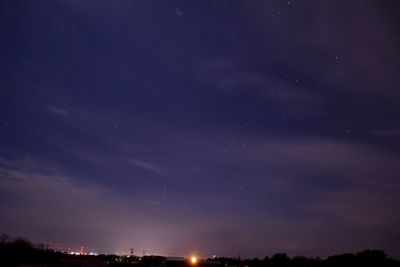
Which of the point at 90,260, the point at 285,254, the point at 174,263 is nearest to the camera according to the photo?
the point at 90,260

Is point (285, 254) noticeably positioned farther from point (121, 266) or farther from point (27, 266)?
point (27, 266)

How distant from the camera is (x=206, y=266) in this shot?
63594 mm

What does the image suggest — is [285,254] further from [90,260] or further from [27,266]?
[90,260]

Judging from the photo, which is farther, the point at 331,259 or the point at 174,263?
the point at 331,259

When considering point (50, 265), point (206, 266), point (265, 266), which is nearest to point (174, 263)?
point (206, 266)

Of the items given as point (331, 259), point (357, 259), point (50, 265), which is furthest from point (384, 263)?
point (50, 265)

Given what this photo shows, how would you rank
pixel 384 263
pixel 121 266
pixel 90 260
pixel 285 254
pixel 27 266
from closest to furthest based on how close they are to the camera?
1. pixel 90 260
2. pixel 27 266
3. pixel 121 266
4. pixel 384 263
5. pixel 285 254

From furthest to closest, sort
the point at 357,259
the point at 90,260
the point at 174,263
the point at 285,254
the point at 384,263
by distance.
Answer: the point at 285,254 < the point at 357,259 < the point at 384,263 < the point at 174,263 < the point at 90,260

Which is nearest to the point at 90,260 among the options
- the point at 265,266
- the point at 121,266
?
the point at 121,266

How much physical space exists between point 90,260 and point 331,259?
99444 millimetres

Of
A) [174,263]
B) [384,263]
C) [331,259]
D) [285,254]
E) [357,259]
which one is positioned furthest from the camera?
[285,254]

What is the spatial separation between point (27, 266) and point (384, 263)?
262 feet

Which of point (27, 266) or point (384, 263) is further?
point (384, 263)

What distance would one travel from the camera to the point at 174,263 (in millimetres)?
66375
